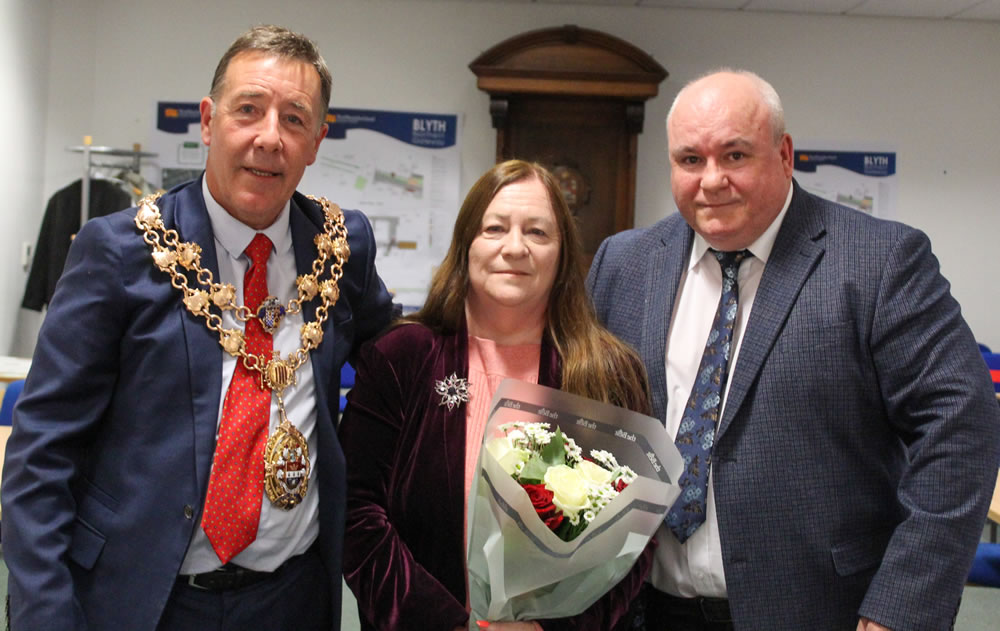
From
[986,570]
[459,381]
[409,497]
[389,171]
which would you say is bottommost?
[986,570]

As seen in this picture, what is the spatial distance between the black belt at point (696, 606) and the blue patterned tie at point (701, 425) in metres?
0.14

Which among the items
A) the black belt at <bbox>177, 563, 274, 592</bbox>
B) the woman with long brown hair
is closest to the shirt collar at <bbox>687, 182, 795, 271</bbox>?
the woman with long brown hair

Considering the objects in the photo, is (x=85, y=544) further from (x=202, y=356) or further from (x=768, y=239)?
(x=768, y=239)

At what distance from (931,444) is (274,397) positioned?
1260 mm

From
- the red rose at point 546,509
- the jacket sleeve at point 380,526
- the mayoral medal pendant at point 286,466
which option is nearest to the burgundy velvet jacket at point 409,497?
the jacket sleeve at point 380,526

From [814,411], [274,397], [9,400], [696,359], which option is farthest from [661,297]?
[9,400]

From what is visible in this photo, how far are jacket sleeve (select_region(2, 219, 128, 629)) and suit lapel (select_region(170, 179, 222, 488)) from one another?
4.9 inches

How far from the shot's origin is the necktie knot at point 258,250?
1.59 m

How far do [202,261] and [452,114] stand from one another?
4139 millimetres

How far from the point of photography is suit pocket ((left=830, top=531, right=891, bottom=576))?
5.22 ft

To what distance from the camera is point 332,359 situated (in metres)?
1.66

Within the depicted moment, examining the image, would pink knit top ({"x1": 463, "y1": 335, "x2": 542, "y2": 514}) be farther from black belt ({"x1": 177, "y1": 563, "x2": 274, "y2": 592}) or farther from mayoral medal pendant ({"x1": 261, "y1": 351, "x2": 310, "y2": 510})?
black belt ({"x1": 177, "y1": 563, "x2": 274, "y2": 592})

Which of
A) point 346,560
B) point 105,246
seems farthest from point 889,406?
point 105,246

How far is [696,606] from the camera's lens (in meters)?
1.70
